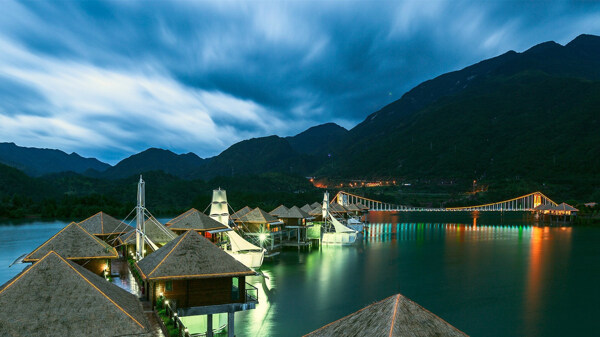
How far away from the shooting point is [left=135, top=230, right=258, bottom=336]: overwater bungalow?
12734 millimetres

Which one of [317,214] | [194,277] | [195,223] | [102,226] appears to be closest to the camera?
[194,277]

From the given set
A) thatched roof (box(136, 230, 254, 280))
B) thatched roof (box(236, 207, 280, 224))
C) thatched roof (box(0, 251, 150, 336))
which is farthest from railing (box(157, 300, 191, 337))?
thatched roof (box(236, 207, 280, 224))

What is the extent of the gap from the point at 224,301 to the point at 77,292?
5.39 meters

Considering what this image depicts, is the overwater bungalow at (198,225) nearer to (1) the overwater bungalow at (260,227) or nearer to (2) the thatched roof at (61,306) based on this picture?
(1) the overwater bungalow at (260,227)

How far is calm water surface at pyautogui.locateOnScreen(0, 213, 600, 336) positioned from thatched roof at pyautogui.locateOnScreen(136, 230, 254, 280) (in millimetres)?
5250

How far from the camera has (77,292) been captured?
9055mm

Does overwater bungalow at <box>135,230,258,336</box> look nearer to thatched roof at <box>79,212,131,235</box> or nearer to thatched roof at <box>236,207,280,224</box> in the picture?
thatched roof at <box>79,212,131,235</box>

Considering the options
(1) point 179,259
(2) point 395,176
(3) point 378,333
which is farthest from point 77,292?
(2) point 395,176

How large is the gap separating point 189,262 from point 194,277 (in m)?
0.63

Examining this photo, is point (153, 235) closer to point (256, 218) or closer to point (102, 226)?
point (102, 226)

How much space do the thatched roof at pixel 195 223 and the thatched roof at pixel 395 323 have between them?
2048 cm

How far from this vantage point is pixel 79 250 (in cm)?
1680

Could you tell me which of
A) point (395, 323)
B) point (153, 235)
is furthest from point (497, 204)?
point (395, 323)

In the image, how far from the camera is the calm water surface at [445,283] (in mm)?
19156
